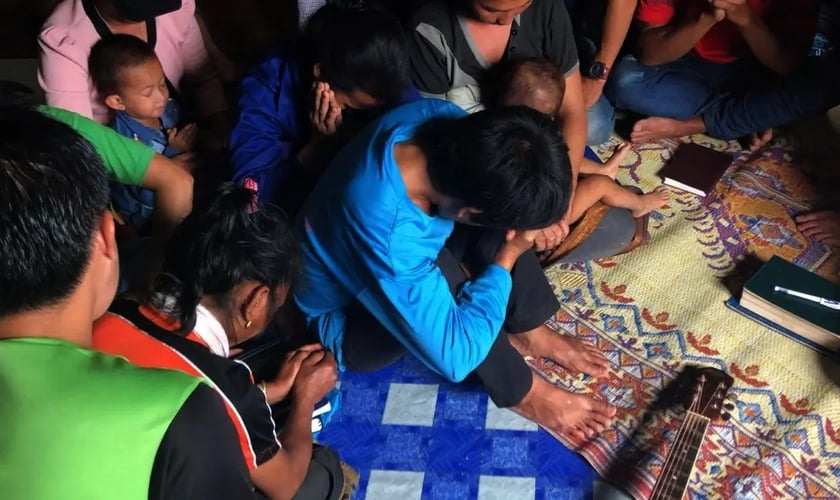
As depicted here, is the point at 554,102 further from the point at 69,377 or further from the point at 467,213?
the point at 69,377

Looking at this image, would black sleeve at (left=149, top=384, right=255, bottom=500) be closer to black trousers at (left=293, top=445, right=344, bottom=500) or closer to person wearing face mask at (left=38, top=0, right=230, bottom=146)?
black trousers at (left=293, top=445, right=344, bottom=500)

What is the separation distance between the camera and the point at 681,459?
4.01 ft

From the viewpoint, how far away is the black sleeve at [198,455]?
0.69 meters

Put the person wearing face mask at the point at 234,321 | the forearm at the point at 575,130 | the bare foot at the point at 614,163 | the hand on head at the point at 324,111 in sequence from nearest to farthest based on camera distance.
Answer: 1. the person wearing face mask at the point at 234,321
2. the hand on head at the point at 324,111
3. the forearm at the point at 575,130
4. the bare foot at the point at 614,163

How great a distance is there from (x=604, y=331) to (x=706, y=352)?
201 mm

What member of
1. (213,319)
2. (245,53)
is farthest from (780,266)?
(245,53)

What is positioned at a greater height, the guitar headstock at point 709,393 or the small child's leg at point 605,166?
the small child's leg at point 605,166

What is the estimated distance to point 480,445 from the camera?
1.37 metres

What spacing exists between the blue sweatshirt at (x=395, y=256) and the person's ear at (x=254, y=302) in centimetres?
15

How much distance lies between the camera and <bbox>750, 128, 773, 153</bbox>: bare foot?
1.88m

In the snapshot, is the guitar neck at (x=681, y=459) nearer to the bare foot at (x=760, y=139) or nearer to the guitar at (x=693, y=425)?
the guitar at (x=693, y=425)

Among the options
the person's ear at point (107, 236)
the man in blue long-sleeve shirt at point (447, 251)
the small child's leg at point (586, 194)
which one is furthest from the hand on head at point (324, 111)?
the person's ear at point (107, 236)

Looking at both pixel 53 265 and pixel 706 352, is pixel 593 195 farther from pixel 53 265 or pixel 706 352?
pixel 53 265

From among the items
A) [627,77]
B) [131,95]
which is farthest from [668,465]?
[131,95]
